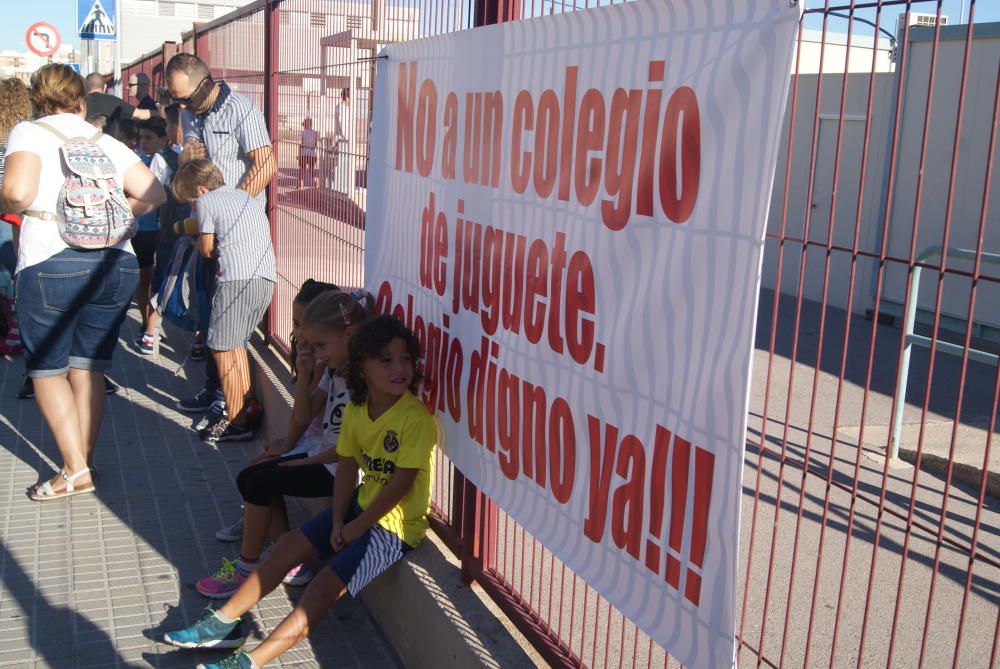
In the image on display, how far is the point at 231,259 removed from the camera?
5.27 meters

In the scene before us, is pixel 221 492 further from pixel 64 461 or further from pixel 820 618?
pixel 820 618

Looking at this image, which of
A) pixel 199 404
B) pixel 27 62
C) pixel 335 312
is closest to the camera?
pixel 335 312

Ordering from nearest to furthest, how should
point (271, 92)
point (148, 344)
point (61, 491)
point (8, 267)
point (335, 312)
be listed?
point (335, 312)
point (61, 491)
point (271, 92)
point (8, 267)
point (148, 344)

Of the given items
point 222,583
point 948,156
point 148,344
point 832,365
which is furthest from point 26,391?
point 948,156

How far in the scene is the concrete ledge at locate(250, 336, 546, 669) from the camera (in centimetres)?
293

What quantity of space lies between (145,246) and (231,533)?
361cm

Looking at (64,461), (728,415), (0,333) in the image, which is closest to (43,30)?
(0,333)

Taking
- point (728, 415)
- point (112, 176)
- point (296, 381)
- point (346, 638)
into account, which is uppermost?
point (112, 176)

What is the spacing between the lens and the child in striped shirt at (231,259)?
525 cm

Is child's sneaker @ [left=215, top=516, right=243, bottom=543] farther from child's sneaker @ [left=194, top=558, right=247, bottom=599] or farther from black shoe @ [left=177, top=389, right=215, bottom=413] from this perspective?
black shoe @ [left=177, top=389, right=215, bottom=413]

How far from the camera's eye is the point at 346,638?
3617mm

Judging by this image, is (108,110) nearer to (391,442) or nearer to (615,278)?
(391,442)

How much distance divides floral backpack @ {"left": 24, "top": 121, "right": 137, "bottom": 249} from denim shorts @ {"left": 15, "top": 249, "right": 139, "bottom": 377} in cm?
10

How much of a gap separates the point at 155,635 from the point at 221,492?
4.51ft
